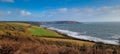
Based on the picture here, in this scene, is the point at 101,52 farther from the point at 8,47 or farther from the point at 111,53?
the point at 8,47

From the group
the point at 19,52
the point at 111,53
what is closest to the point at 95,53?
the point at 111,53

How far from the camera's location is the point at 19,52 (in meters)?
29.4

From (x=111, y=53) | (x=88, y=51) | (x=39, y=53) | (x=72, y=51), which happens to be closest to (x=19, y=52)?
(x=39, y=53)

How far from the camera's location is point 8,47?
33.1m

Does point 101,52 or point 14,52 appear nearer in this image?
point 14,52

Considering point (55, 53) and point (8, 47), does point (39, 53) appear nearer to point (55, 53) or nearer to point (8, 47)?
point (55, 53)

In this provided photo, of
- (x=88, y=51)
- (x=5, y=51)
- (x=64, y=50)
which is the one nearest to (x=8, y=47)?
(x=5, y=51)

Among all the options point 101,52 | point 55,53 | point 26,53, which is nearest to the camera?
point 26,53

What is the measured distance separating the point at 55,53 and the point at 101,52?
306 inches

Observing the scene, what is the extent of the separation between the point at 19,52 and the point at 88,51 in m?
11.6

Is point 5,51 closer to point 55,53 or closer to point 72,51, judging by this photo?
point 55,53

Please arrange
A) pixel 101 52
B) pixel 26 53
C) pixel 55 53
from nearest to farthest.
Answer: pixel 26 53 → pixel 55 53 → pixel 101 52

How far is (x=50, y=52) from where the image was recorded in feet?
102

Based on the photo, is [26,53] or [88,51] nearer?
[26,53]
